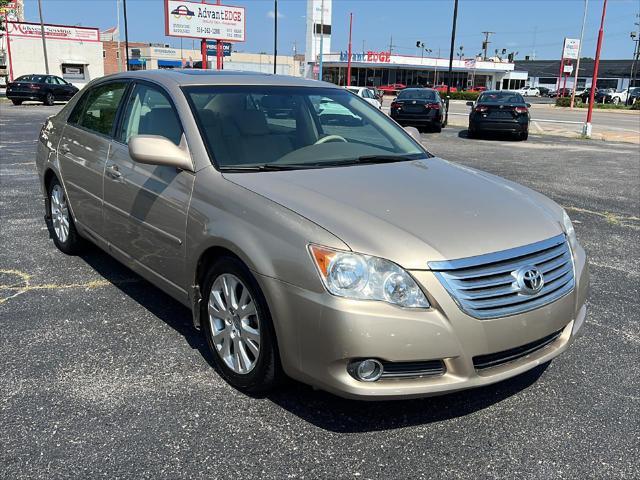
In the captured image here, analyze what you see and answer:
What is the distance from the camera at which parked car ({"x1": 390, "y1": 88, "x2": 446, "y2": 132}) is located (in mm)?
20719

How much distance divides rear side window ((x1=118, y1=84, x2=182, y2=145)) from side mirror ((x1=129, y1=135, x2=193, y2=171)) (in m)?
0.24

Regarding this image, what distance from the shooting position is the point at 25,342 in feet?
12.1

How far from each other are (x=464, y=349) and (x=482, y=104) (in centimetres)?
1759

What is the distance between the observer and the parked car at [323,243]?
101 inches

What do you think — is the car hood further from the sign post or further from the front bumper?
the sign post

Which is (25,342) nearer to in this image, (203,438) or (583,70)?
(203,438)

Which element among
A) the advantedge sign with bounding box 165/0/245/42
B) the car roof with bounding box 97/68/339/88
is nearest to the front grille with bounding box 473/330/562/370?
the car roof with bounding box 97/68/339/88

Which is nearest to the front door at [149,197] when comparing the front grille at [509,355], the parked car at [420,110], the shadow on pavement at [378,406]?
the shadow on pavement at [378,406]

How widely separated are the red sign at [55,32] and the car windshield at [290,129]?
4677 centimetres

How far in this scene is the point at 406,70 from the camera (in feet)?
275

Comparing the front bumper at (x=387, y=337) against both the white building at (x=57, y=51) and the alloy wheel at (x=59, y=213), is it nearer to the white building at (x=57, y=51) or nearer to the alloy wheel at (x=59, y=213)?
the alloy wheel at (x=59, y=213)

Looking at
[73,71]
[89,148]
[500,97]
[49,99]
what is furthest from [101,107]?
[73,71]

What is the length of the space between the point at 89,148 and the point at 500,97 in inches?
672

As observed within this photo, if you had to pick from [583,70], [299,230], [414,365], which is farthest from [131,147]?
[583,70]
